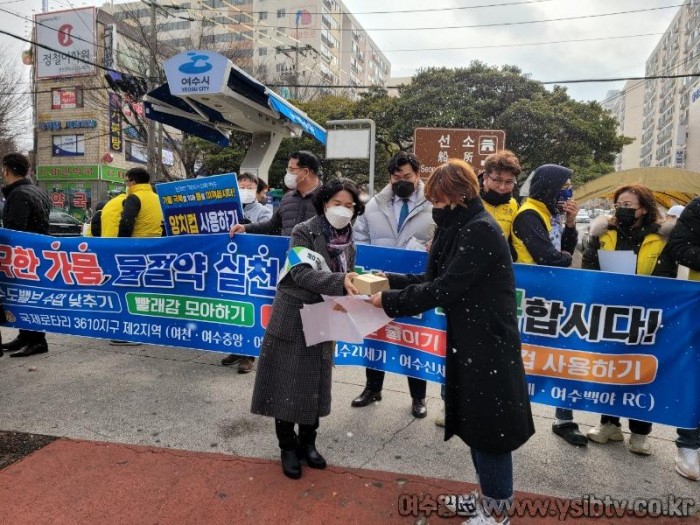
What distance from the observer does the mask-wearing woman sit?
122 inches

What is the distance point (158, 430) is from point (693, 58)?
2686 inches

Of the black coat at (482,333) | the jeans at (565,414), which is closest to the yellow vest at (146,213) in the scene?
the black coat at (482,333)

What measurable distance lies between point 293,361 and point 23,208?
3566 mm

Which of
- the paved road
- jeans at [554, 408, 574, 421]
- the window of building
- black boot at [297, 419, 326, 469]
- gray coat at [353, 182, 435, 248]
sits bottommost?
the paved road

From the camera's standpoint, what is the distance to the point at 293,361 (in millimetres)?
2662

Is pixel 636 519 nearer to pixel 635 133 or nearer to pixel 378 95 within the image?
pixel 378 95

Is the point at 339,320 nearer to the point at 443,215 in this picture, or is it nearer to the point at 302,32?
the point at 443,215

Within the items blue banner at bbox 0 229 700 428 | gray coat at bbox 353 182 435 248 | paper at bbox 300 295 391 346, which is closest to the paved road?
blue banner at bbox 0 229 700 428

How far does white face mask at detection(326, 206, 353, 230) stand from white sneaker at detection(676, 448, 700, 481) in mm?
2436

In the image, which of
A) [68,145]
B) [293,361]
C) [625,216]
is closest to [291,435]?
[293,361]

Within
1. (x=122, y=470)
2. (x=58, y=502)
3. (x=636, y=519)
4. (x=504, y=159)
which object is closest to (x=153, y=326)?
(x=122, y=470)

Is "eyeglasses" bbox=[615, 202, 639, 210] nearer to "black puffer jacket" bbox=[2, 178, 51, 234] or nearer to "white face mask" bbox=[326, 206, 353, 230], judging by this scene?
"white face mask" bbox=[326, 206, 353, 230]

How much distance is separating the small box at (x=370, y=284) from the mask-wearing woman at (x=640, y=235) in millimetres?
1773

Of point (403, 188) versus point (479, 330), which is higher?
point (403, 188)
